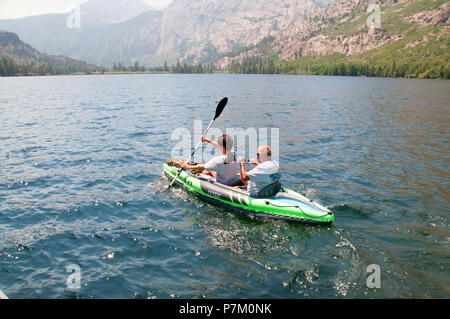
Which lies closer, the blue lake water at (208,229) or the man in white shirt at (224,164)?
the blue lake water at (208,229)

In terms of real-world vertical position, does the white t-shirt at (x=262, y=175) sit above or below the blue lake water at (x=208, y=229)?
above

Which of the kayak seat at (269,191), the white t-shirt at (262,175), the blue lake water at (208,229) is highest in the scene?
the white t-shirt at (262,175)

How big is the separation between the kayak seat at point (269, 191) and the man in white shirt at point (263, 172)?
10cm

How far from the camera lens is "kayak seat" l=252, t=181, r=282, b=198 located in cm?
1221

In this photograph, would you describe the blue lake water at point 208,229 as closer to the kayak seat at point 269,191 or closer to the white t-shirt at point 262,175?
the kayak seat at point 269,191

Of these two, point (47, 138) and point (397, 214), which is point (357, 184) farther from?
point (47, 138)

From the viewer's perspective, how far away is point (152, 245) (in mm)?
10328

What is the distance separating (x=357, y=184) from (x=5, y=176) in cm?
1853

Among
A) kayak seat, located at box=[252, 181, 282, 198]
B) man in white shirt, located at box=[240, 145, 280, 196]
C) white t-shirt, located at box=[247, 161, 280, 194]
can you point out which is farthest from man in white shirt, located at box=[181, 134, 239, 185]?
kayak seat, located at box=[252, 181, 282, 198]

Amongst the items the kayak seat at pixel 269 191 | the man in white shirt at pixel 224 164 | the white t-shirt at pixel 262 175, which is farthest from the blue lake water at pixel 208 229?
the man in white shirt at pixel 224 164

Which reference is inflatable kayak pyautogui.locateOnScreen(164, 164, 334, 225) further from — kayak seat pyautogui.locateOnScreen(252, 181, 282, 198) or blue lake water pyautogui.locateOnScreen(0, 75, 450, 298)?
blue lake water pyautogui.locateOnScreen(0, 75, 450, 298)

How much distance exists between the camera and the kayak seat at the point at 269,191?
12.2 m

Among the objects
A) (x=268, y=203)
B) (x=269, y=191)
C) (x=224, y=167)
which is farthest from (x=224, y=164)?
(x=268, y=203)

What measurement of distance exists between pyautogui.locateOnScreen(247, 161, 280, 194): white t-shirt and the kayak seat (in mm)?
126
